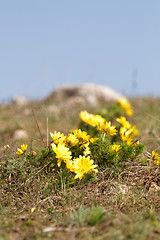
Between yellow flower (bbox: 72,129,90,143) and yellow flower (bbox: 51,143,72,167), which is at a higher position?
yellow flower (bbox: 72,129,90,143)

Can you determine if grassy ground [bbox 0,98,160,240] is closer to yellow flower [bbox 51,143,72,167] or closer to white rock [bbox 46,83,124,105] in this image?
yellow flower [bbox 51,143,72,167]

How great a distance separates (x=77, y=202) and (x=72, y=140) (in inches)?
26.1

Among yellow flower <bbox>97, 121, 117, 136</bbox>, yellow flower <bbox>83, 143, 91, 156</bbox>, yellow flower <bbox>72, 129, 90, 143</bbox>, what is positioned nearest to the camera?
yellow flower <bbox>83, 143, 91, 156</bbox>

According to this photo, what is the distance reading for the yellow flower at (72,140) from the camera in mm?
3071

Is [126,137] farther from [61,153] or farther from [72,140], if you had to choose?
[61,153]

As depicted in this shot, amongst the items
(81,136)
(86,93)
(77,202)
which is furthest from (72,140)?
(86,93)

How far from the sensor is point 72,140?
3.08 metres

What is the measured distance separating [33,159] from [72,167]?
463 millimetres

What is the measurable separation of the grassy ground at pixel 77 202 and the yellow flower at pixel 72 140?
349 millimetres

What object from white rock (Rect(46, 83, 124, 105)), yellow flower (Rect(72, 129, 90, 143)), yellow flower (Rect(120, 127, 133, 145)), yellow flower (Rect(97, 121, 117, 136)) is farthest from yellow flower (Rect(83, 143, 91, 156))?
white rock (Rect(46, 83, 124, 105))

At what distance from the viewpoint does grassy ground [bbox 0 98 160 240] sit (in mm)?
2080

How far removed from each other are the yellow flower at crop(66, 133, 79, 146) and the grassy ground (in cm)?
35

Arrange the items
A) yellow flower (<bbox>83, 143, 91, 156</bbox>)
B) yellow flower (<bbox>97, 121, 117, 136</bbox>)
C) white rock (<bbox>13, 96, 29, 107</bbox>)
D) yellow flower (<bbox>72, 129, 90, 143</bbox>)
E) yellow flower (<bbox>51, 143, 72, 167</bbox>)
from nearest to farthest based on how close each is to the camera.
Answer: yellow flower (<bbox>51, 143, 72, 167</bbox>), yellow flower (<bbox>83, 143, 91, 156</bbox>), yellow flower (<bbox>72, 129, 90, 143</bbox>), yellow flower (<bbox>97, 121, 117, 136</bbox>), white rock (<bbox>13, 96, 29, 107</bbox>)

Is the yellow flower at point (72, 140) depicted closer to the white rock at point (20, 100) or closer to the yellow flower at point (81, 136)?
the yellow flower at point (81, 136)
